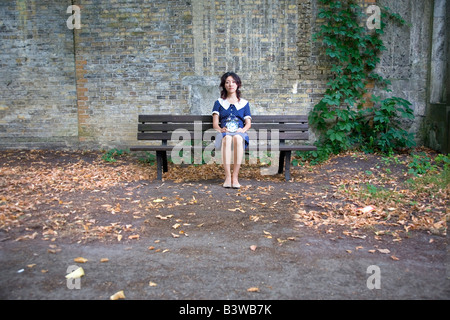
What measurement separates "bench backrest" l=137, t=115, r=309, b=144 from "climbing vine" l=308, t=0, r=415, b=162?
104 centimetres

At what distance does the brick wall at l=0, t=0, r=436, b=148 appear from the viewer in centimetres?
766

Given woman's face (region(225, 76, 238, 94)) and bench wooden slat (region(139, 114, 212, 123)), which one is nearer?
woman's face (region(225, 76, 238, 94))

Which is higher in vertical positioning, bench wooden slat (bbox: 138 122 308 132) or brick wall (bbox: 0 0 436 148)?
brick wall (bbox: 0 0 436 148)

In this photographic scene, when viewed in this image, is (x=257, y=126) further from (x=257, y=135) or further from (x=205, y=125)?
(x=205, y=125)

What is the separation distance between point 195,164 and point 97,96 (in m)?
2.52

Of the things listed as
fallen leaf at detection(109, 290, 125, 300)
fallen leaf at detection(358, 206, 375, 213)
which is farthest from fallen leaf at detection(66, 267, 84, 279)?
fallen leaf at detection(358, 206, 375, 213)

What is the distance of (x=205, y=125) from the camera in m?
6.65

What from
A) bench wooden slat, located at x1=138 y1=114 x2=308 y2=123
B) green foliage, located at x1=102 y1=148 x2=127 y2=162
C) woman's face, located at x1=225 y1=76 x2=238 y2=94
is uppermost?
woman's face, located at x1=225 y1=76 x2=238 y2=94

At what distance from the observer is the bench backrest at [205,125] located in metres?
6.62

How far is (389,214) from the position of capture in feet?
14.0

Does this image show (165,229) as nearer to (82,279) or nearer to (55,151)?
(82,279)

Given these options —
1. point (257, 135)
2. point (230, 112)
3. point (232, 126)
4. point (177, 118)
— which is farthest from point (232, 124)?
point (177, 118)

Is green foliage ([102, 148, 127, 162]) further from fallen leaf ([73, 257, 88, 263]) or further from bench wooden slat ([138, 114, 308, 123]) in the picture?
fallen leaf ([73, 257, 88, 263])

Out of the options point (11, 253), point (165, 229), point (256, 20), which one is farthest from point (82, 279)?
point (256, 20)
